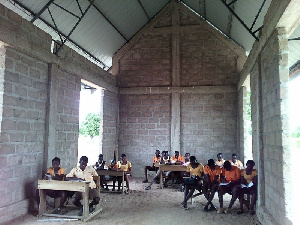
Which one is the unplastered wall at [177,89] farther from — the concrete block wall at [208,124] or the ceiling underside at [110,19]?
the ceiling underside at [110,19]

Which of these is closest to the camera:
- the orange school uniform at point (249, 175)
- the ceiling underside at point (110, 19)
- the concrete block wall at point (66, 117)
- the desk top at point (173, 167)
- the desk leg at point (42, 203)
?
the desk leg at point (42, 203)

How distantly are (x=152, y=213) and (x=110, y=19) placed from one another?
7.33 meters

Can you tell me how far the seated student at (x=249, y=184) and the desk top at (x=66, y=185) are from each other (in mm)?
3516

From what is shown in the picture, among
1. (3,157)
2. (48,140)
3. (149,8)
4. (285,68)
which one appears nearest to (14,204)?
(3,157)

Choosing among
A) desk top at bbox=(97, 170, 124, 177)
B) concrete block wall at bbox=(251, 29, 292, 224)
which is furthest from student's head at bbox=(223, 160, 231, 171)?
desk top at bbox=(97, 170, 124, 177)

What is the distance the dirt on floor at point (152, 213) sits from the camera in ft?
18.8

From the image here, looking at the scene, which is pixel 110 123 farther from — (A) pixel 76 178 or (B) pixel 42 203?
(B) pixel 42 203

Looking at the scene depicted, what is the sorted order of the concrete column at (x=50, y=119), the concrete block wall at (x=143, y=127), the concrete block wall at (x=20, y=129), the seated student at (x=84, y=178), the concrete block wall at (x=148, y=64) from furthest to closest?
the concrete block wall at (x=148, y=64) → the concrete block wall at (x=143, y=127) → the concrete column at (x=50, y=119) → the seated student at (x=84, y=178) → the concrete block wall at (x=20, y=129)

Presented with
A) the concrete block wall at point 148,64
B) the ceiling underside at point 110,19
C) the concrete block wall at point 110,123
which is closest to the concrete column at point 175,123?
the concrete block wall at point 148,64

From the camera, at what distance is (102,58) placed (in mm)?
12398

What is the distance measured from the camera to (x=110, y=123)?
11664 mm

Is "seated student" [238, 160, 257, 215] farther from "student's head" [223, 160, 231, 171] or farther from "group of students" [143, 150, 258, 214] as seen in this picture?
"student's head" [223, 160, 231, 171]

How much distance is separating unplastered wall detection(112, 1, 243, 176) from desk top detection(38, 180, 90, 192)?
6.40 m

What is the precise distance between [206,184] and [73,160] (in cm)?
402
